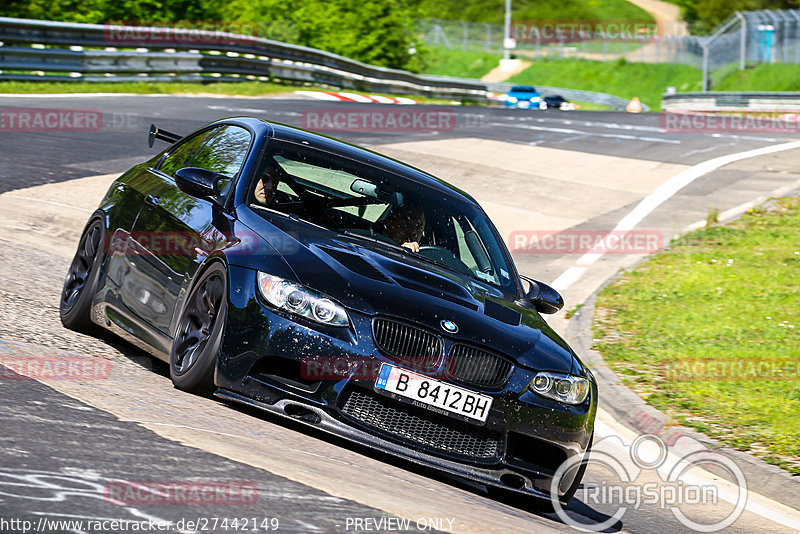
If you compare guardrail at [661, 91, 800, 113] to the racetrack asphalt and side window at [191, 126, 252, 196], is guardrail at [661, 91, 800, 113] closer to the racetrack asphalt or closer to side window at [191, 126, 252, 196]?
the racetrack asphalt

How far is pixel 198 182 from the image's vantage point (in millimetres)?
6371

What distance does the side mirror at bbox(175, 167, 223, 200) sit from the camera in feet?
20.9

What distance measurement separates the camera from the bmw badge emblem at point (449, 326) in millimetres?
5488

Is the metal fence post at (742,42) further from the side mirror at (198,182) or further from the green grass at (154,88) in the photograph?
the side mirror at (198,182)

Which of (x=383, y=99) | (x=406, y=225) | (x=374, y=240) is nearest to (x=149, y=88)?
(x=383, y=99)

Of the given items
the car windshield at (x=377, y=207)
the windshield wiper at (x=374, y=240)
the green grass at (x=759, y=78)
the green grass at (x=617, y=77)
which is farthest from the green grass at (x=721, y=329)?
the green grass at (x=617, y=77)

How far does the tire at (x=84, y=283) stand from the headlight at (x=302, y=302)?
2.06 meters

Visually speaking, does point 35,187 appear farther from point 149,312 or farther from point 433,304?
point 433,304

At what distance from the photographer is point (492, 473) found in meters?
5.49

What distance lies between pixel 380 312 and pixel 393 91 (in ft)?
108

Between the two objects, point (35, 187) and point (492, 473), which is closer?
point (492, 473)

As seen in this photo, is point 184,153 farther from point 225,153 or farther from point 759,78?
point 759,78

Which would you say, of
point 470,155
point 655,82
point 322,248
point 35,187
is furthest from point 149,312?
point 655,82

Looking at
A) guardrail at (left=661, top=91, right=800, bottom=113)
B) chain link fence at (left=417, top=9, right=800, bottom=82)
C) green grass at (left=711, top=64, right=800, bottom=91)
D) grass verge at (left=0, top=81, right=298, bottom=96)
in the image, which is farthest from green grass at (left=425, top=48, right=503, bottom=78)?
grass verge at (left=0, top=81, right=298, bottom=96)
